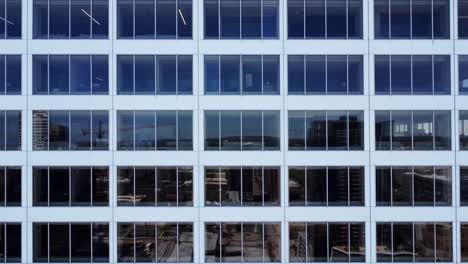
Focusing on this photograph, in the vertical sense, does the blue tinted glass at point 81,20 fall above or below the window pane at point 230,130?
above

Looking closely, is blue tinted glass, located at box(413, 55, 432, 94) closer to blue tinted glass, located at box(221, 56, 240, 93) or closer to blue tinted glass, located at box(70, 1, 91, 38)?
blue tinted glass, located at box(221, 56, 240, 93)

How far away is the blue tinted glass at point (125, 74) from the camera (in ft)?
80.8

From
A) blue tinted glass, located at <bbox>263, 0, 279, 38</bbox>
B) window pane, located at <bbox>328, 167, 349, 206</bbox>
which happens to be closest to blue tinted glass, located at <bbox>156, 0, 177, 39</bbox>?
blue tinted glass, located at <bbox>263, 0, 279, 38</bbox>

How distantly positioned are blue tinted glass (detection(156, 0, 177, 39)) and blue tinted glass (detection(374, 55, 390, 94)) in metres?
11.6

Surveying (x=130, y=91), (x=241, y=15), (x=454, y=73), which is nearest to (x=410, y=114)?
(x=454, y=73)

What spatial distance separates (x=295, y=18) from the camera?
24828mm

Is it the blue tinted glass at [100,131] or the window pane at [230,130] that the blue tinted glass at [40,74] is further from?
the window pane at [230,130]

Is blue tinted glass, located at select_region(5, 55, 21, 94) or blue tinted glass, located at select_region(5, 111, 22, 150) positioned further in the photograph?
blue tinted glass, located at select_region(5, 55, 21, 94)

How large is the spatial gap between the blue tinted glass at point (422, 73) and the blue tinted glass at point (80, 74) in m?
18.4

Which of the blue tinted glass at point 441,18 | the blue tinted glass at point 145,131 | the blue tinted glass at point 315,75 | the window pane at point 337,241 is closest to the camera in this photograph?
the window pane at point 337,241

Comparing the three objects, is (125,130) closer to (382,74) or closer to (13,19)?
(13,19)

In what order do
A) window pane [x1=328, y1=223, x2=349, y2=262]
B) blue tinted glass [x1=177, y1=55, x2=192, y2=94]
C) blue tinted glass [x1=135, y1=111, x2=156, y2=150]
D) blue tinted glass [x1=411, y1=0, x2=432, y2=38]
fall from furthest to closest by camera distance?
blue tinted glass [x1=411, y1=0, x2=432, y2=38]
blue tinted glass [x1=177, y1=55, x2=192, y2=94]
blue tinted glass [x1=135, y1=111, x2=156, y2=150]
window pane [x1=328, y1=223, x2=349, y2=262]

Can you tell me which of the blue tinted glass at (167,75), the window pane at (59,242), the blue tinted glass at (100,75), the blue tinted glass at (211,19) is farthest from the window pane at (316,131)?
the window pane at (59,242)

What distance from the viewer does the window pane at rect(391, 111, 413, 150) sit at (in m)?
24.5
